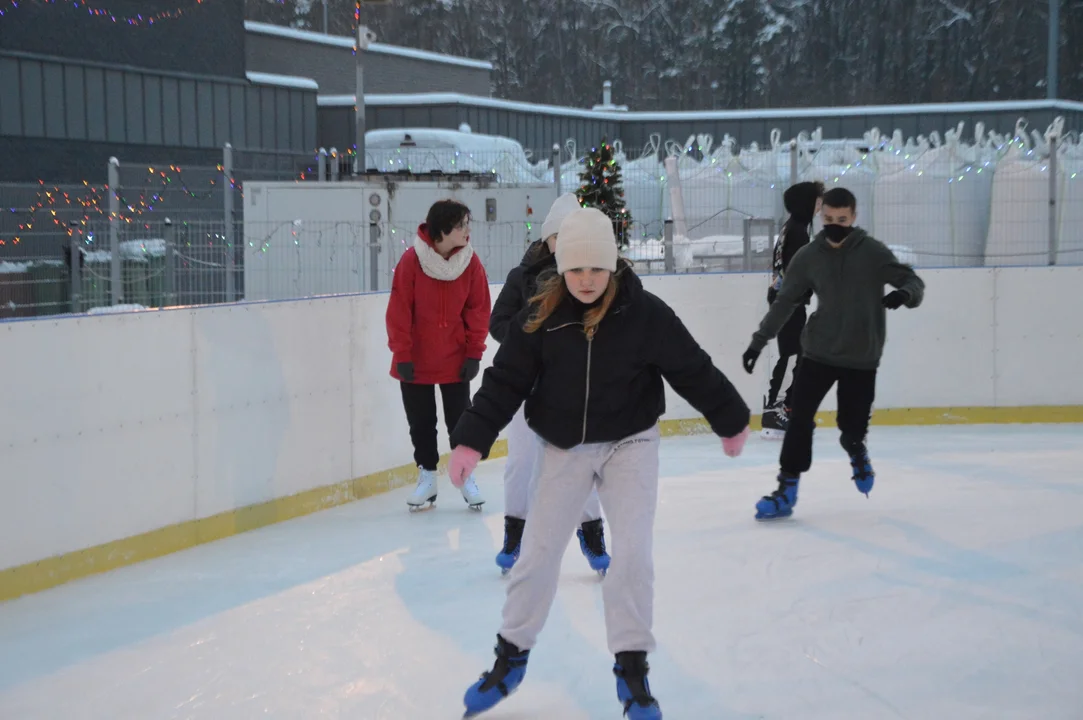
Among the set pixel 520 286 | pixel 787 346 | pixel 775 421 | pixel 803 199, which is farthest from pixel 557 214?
pixel 775 421

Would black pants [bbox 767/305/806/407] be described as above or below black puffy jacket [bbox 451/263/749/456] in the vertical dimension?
below

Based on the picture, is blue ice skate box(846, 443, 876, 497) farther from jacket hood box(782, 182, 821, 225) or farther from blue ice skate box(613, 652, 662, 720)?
blue ice skate box(613, 652, 662, 720)

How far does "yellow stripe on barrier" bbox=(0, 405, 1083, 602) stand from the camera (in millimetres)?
4344

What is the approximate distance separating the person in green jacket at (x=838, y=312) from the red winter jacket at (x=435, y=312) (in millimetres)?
1314

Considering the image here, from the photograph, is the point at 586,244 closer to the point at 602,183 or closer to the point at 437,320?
the point at 437,320

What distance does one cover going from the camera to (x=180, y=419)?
4965 millimetres

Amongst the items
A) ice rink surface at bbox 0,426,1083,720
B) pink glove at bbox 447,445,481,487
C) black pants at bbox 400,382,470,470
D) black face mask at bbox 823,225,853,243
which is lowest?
ice rink surface at bbox 0,426,1083,720

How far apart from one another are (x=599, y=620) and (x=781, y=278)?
3992 millimetres

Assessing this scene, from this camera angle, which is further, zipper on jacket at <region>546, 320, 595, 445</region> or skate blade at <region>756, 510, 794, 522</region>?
skate blade at <region>756, 510, 794, 522</region>

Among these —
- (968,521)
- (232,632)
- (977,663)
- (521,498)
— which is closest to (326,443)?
(521,498)

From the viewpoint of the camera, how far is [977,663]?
3.41 meters

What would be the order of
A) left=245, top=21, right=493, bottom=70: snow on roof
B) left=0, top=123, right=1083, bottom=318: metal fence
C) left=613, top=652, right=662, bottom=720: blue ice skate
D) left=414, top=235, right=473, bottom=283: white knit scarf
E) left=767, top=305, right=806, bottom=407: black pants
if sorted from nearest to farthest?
left=613, top=652, right=662, bottom=720: blue ice skate
left=414, top=235, right=473, bottom=283: white knit scarf
left=767, top=305, right=806, bottom=407: black pants
left=0, top=123, right=1083, bottom=318: metal fence
left=245, top=21, right=493, bottom=70: snow on roof

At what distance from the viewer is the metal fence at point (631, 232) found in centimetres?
840

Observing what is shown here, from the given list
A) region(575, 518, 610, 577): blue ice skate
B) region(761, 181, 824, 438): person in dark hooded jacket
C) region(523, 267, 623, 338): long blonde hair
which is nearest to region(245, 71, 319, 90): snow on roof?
region(761, 181, 824, 438): person in dark hooded jacket
